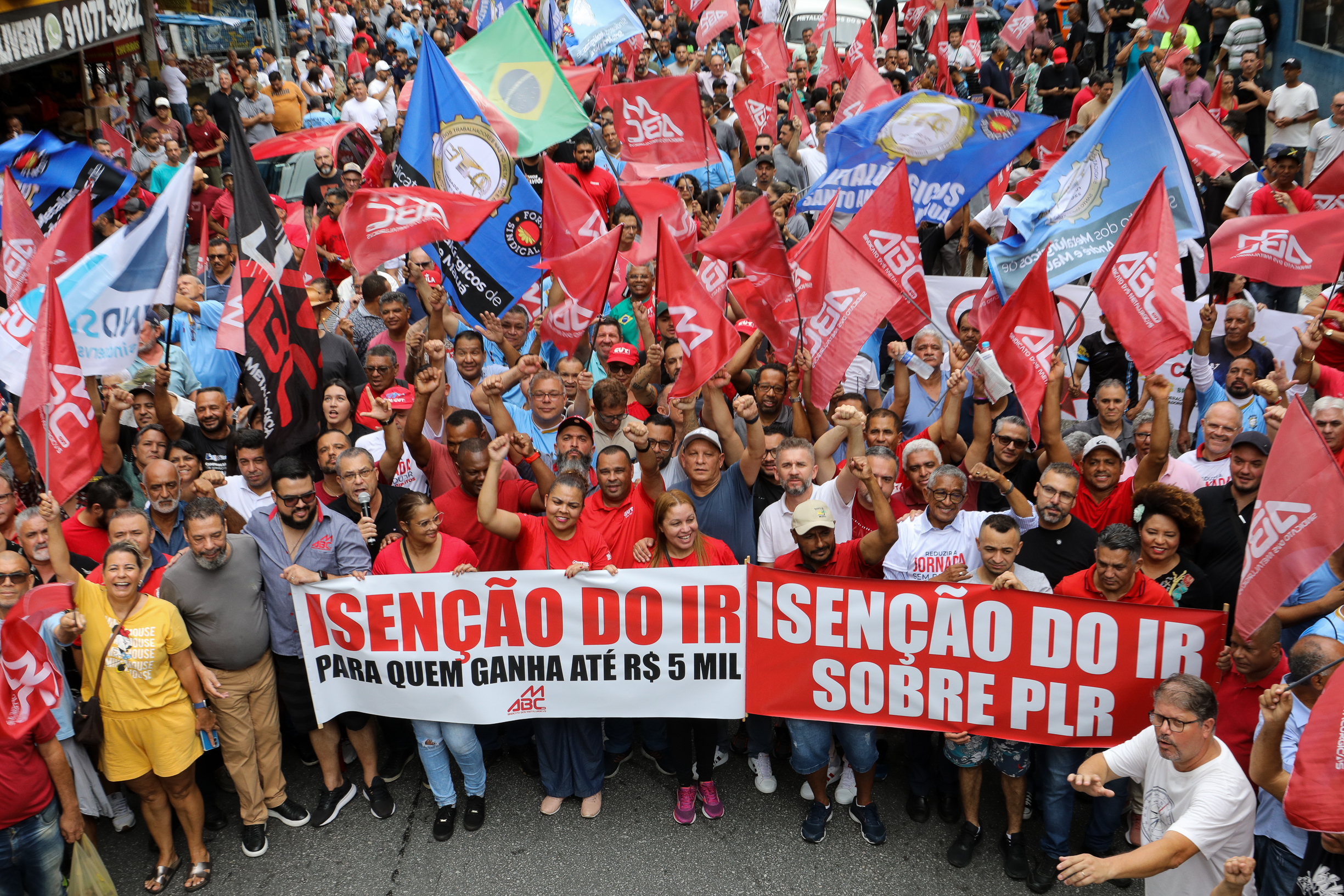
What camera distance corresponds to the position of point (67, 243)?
674 cm

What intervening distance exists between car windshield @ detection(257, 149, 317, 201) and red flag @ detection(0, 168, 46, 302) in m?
6.77

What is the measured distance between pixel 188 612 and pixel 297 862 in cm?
142

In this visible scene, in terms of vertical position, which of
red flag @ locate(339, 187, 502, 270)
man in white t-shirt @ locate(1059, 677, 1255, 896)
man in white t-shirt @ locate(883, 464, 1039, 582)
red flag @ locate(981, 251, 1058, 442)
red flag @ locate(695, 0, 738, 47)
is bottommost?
man in white t-shirt @ locate(1059, 677, 1255, 896)

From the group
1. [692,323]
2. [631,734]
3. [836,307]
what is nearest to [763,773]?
[631,734]

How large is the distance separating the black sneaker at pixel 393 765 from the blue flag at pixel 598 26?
8.66 meters

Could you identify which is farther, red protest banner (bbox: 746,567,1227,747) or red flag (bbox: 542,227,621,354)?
red flag (bbox: 542,227,621,354)

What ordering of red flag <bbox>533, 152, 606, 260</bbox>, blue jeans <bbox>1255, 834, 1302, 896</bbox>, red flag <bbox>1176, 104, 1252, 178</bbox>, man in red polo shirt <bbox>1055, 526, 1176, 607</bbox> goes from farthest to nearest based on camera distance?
red flag <bbox>1176, 104, 1252, 178</bbox>, red flag <bbox>533, 152, 606, 260</bbox>, man in red polo shirt <bbox>1055, 526, 1176, 607</bbox>, blue jeans <bbox>1255, 834, 1302, 896</bbox>

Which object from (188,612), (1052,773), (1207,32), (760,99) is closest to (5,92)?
(760,99)

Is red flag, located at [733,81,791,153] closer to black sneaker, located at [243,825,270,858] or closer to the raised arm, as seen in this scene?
the raised arm

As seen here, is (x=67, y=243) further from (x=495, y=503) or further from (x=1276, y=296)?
(x=1276, y=296)

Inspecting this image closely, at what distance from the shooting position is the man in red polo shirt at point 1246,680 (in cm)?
470

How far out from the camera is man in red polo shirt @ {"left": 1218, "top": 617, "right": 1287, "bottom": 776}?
4.70 metres

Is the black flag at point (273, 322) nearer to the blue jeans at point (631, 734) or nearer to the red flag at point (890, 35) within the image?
the blue jeans at point (631, 734)

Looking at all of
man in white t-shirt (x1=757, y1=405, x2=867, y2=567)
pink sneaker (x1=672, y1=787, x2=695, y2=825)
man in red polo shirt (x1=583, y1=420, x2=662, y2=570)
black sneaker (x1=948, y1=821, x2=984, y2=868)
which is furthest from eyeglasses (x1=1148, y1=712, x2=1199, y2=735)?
man in red polo shirt (x1=583, y1=420, x2=662, y2=570)
